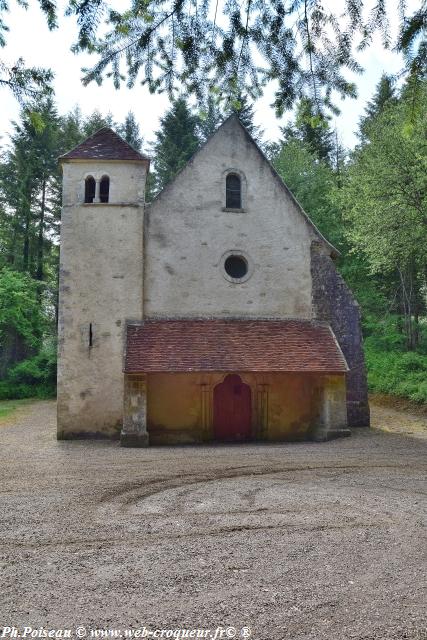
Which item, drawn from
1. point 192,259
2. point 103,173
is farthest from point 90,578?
point 103,173

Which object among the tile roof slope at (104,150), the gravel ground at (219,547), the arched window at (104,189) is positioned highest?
the tile roof slope at (104,150)

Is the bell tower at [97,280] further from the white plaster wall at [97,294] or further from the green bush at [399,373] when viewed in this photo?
the green bush at [399,373]

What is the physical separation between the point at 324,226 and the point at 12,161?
22746 millimetres

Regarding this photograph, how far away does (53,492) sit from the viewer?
850 centimetres

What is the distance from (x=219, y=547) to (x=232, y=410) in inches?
403

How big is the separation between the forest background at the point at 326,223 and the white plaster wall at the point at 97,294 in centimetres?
380

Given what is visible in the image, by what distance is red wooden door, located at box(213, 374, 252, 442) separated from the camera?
52.0 feet

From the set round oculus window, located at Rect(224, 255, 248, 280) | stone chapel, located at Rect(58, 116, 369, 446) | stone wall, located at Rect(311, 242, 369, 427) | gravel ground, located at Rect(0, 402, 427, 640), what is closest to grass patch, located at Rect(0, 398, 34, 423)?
stone chapel, located at Rect(58, 116, 369, 446)

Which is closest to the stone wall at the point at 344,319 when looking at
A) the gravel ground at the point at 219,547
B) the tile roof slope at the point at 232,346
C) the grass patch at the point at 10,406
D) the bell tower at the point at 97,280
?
the tile roof slope at the point at 232,346

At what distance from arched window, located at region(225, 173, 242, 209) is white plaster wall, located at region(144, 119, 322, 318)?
9.3 inches

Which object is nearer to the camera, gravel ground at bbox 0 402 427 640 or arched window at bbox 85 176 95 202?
gravel ground at bbox 0 402 427 640

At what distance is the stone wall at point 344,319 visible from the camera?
55.2 feet

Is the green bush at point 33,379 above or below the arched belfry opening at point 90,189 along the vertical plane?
below

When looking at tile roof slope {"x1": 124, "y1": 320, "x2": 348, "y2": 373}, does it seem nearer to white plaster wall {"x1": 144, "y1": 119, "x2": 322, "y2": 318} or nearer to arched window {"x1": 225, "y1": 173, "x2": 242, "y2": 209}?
white plaster wall {"x1": 144, "y1": 119, "x2": 322, "y2": 318}
